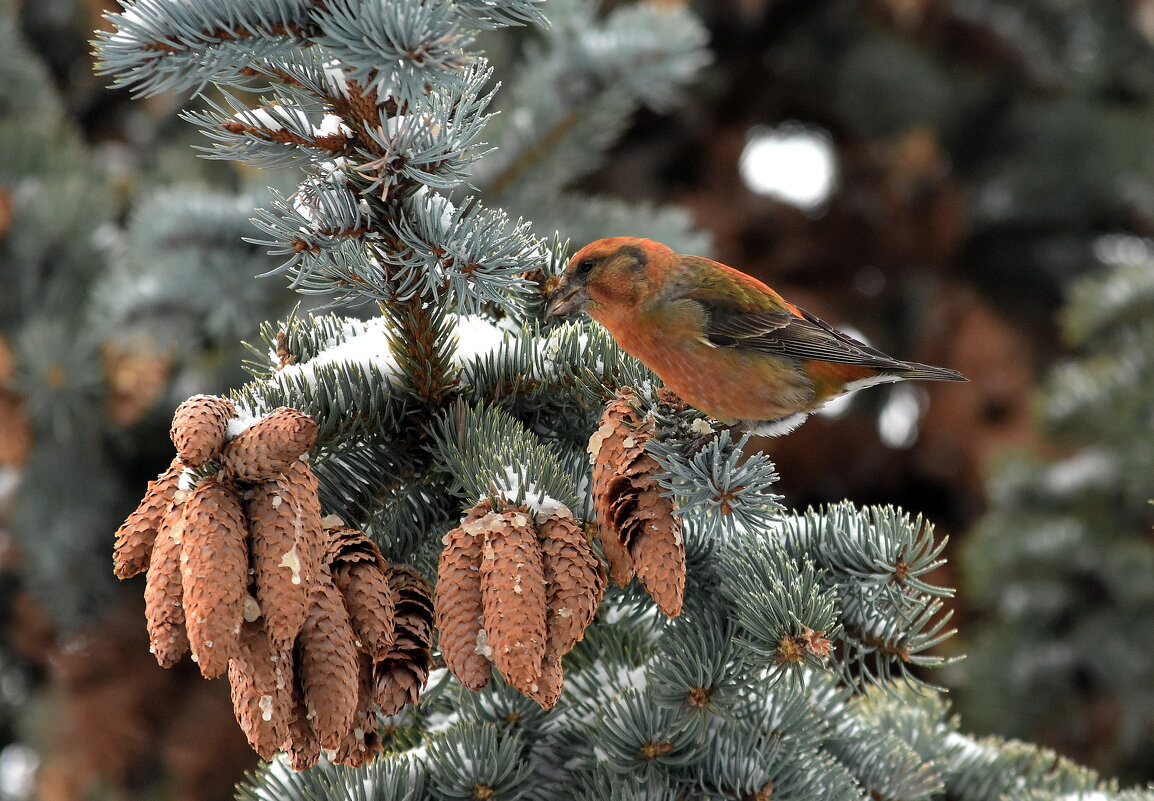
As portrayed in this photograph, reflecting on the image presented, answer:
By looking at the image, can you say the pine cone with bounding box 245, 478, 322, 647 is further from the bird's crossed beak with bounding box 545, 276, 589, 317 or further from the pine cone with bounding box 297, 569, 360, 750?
the bird's crossed beak with bounding box 545, 276, 589, 317

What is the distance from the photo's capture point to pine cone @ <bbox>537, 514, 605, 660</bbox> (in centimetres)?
127

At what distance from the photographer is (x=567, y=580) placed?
129cm

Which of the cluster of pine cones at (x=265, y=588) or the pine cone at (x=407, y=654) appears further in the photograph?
the pine cone at (x=407, y=654)

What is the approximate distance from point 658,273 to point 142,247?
5.05 ft

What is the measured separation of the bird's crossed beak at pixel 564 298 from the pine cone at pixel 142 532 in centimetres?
85

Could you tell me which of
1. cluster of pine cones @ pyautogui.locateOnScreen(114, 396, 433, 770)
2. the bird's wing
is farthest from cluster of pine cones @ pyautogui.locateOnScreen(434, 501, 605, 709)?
the bird's wing

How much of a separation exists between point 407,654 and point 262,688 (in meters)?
0.22

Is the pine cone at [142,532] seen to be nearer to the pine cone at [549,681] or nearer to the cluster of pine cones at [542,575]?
the cluster of pine cones at [542,575]

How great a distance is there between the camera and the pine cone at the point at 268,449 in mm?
1208

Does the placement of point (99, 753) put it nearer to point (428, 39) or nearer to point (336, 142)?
point (336, 142)

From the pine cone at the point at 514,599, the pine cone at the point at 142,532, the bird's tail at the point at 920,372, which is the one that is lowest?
the bird's tail at the point at 920,372

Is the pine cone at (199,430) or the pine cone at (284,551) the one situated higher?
the pine cone at (199,430)

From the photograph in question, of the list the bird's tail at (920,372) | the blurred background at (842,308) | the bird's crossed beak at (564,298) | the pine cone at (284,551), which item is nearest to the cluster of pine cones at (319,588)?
the pine cone at (284,551)

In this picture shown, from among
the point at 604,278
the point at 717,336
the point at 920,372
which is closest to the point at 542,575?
the point at 604,278
